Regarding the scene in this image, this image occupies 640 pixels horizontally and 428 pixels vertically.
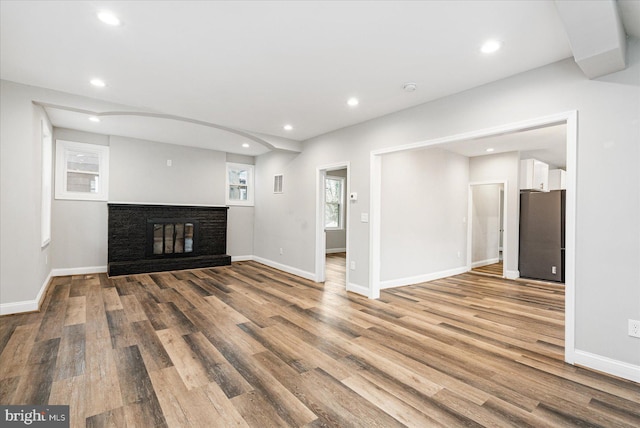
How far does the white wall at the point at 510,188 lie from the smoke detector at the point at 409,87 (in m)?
4.02

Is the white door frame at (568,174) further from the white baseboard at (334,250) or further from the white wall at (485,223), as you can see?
the white baseboard at (334,250)

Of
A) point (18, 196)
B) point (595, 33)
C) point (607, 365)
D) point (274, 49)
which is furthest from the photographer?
point (18, 196)

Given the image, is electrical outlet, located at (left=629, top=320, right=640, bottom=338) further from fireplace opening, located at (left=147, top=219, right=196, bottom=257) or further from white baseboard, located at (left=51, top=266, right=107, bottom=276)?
white baseboard, located at (left=51, top=266, right=107, bottom=276)

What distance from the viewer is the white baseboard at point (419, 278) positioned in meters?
5.10

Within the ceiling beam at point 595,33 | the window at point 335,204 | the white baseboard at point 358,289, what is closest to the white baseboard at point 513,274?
the white baseboard at point 358,289

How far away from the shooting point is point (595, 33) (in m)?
2.04

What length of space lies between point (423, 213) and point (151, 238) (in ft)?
18.1

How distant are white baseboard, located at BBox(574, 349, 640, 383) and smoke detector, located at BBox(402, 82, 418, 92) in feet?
9.80

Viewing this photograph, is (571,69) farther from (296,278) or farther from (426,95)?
(296,278)

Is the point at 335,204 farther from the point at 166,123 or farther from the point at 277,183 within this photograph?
the point at 166,123

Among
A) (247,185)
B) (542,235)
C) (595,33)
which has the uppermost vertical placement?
(595,33)

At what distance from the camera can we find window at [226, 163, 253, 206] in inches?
296

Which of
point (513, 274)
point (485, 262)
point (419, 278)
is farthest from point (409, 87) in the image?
point (485, 262)

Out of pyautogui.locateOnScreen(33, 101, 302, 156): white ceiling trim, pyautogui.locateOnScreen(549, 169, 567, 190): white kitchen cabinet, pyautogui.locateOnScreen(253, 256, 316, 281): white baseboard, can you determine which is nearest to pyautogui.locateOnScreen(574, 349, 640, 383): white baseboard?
pyautogui.locateOnScreen(253, 256, 316, 281): white baseboard
